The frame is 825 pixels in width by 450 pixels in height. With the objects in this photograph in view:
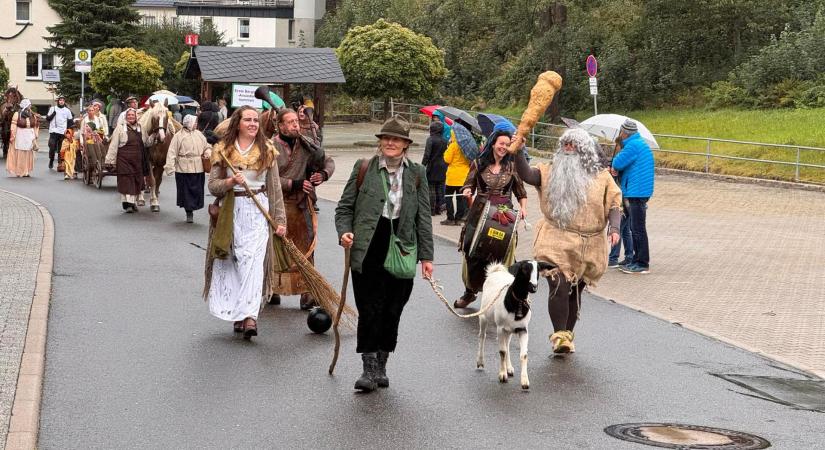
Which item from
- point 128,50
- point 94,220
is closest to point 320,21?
point 128,50

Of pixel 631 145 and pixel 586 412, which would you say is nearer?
pixel 586 412

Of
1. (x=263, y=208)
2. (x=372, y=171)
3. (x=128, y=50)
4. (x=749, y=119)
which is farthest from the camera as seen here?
(x=128, y=50)

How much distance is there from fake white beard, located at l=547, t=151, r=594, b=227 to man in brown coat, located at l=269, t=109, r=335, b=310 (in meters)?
2.47

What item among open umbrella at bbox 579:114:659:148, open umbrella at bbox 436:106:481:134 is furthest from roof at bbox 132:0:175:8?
open umbrella at bbox 579:114:659:148

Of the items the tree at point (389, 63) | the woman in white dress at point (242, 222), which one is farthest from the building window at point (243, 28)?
the woman in white dress at point (242, 222)

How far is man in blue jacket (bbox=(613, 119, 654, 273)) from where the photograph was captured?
14.8m

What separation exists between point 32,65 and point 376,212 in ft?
226

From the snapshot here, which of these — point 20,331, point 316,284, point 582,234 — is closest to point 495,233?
point 582,234

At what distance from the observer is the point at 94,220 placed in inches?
758

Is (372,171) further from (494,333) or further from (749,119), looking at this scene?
(749,119)

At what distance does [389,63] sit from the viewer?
142 feet

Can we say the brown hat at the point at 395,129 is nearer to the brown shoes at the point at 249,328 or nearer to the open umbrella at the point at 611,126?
the brown shoes at the point at 249,328

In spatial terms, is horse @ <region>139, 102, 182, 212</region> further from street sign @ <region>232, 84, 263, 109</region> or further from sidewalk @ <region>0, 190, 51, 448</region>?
street sign @ <region>232, 84, 263, 109</region>

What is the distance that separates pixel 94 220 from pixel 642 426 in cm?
1314
